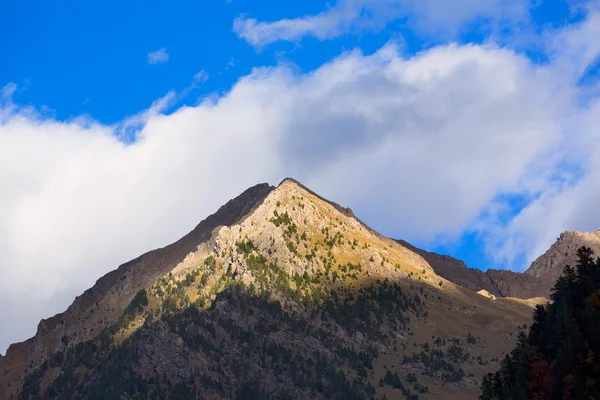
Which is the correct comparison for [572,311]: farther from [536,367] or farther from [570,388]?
[570,388]

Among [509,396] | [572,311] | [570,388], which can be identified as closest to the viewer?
[570,388]

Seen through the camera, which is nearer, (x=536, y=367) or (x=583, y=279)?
(x=536, y=367)

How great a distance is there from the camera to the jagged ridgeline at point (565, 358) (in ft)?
550

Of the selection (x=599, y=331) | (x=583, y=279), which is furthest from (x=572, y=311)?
(x=599, y=331)

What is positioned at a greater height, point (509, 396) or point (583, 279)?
point (583, 279)

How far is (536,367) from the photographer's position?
182625 millimetres

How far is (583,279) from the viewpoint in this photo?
198 meters

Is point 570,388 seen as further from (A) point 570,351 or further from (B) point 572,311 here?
(B) point 572,311

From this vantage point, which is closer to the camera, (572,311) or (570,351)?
(570,351)

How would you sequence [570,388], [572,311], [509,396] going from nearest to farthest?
[570,388] < [509,396] < [572,311]

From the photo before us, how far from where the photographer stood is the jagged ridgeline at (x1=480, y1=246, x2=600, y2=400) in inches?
6604

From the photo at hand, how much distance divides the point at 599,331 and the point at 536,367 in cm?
1333

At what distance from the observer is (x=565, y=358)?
171125mm

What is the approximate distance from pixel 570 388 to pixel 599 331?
1248 centimetres
